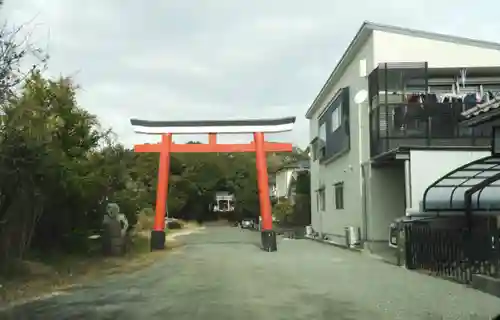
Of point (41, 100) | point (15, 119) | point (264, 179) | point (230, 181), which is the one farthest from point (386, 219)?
point (230, 181)

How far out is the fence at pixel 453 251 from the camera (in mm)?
12789

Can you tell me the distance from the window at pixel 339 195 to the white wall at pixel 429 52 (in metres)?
7.80

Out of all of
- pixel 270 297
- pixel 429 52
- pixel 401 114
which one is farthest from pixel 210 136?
pixel 270 297

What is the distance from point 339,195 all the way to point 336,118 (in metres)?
3.66

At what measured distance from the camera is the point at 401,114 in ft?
69.7

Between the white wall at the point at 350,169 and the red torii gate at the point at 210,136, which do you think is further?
the red torii gate at the point at 210,136

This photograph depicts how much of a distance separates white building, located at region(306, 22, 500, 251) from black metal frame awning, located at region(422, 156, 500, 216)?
1.25m

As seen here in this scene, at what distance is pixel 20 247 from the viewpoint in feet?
54.9

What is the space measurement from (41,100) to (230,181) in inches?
2577

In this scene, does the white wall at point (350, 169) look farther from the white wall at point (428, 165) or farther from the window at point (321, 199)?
the white wall at point (428, 165)

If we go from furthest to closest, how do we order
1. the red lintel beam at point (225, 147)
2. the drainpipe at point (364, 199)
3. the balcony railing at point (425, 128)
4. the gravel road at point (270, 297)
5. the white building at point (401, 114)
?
the red lintel beam at point (225, 147), the drainpipe at point (364, 199), the balcony railing at point (425, 128), the white building at point (401, 114), the gravel road at point (270, 297)

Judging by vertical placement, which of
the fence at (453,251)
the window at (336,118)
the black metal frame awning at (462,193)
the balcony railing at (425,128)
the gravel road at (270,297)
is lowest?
the gravel road at (270,297)

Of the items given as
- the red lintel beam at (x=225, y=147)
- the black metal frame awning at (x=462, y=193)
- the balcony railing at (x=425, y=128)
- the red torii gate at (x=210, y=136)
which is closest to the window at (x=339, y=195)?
the red lintel beam at (x=225, y=147)

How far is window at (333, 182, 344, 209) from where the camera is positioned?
29750 mm
